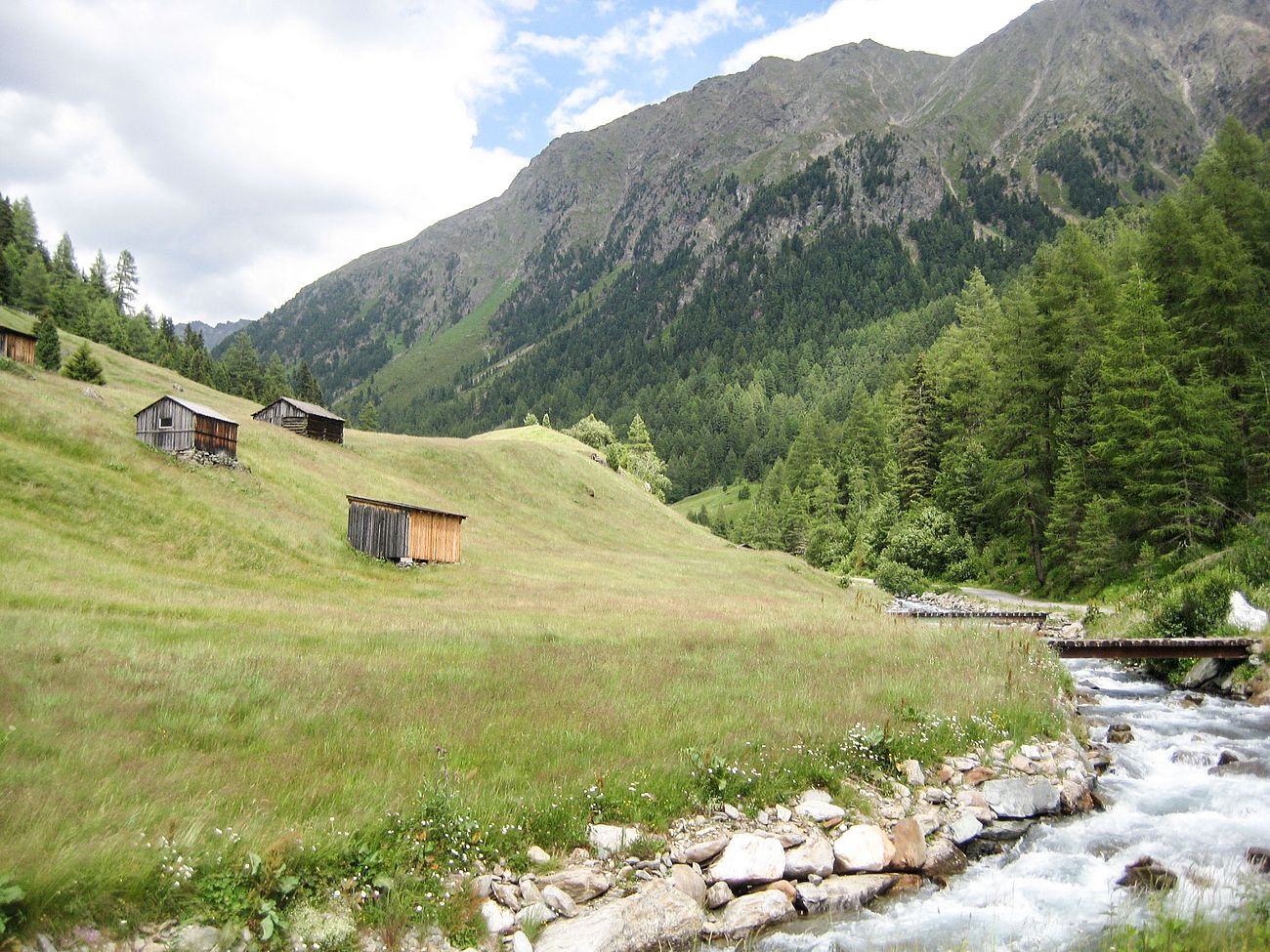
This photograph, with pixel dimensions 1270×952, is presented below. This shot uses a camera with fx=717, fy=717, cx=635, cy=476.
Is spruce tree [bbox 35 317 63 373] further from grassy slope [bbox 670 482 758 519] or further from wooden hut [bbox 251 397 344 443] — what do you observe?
Answer: grassy slope [bbox 670 482 758 519]

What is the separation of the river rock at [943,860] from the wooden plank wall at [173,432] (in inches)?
1665

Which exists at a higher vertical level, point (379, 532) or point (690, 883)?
point (379, 532)

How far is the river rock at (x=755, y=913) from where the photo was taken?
8133 millimetres

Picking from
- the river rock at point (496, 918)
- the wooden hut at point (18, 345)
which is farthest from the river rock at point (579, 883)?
the wooden hut at point (18, 345)

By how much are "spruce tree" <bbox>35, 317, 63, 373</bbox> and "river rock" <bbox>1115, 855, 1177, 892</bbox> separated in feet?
267

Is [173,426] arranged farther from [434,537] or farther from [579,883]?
[579,883]

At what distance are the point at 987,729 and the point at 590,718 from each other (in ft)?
25.4

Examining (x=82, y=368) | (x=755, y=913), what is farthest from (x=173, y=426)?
(x=755, y=913)

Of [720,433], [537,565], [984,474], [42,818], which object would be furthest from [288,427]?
[720,433]

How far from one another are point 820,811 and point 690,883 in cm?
265

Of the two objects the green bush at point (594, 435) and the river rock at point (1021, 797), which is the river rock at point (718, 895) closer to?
the river rock at point (1021, 797)

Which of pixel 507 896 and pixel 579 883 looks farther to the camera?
pixel 579 883

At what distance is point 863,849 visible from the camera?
31.6 ft

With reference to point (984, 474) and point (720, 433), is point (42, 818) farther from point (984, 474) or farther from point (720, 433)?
point (720, 433)
